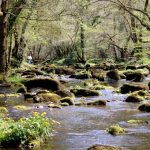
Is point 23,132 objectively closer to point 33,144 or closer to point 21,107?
point 33,144

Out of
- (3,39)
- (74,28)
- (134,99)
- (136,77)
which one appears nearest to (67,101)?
A: (134,99)

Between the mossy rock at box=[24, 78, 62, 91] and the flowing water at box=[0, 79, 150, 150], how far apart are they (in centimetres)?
420

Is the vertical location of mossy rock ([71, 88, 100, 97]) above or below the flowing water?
above

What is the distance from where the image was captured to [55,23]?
1273 inches

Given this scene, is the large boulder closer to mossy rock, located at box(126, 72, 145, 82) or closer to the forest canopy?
the forest canopy

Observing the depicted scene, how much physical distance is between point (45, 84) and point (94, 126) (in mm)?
Result: 10446

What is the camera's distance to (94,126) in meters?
13.2

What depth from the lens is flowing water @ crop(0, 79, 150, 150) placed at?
10.7 metres

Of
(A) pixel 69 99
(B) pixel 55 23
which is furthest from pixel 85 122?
(B) pixel 55 23

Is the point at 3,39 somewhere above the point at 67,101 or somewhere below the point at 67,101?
above

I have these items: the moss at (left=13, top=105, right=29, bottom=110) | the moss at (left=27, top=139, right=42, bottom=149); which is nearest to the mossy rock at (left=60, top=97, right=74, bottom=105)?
the moss at (left=13, top=105, right=29, bottom=110)

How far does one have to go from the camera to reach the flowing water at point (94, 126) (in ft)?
35.1

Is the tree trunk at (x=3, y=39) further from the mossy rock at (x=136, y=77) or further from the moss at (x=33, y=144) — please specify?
the moss at (x=33, y=144)

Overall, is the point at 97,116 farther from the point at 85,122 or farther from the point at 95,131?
the point at 95,131
